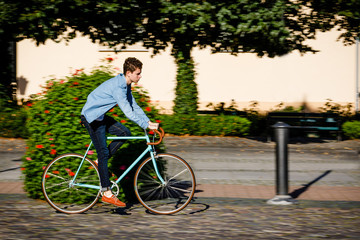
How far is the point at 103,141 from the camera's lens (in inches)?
215

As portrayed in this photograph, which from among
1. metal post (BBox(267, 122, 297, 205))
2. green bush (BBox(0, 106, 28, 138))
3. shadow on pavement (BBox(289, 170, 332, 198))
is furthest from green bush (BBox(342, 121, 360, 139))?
green bush (BBox(0, 106, 28, 138))

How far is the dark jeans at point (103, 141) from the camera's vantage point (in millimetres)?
5465

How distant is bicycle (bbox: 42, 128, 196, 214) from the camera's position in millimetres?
5605

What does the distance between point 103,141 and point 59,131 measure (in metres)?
0.73

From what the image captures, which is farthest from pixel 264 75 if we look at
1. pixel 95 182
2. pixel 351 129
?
pixel 95 182

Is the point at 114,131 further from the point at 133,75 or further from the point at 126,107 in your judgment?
the point at 133,75

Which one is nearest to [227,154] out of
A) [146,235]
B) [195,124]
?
[195,124]

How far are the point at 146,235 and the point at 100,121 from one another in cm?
142

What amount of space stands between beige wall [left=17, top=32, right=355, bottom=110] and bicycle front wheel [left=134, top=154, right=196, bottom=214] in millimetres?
15600

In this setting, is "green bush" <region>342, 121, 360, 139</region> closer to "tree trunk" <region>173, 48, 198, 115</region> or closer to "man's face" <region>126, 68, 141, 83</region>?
"tree trunk" <region>173, 48, 198, 115</region>

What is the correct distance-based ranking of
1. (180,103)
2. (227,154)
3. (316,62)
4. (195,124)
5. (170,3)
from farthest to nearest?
(316,62) < (180,103) < (195,124) < (170,3) < (227,154)

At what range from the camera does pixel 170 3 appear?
12.0m

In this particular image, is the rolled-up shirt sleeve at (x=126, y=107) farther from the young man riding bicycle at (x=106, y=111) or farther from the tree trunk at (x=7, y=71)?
the tree trunk at (x=7, y=71)

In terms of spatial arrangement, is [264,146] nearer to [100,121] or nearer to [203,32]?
[203,32]
